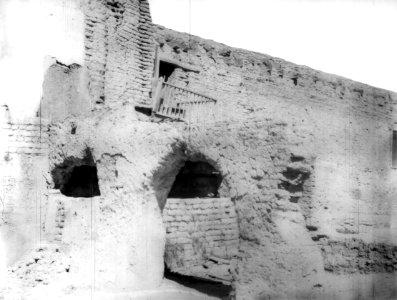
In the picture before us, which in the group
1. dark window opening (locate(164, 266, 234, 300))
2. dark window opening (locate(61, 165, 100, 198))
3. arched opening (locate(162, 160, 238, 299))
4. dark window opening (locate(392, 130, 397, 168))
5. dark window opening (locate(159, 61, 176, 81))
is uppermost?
dark window opening (locate(159, 61, 176, 81))

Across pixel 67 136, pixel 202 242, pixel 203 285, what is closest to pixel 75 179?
pixel 67 136

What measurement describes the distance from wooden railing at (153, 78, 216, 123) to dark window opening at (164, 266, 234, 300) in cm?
326

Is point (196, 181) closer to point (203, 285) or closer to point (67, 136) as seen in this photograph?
point (67, 136)

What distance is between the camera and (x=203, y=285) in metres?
6.40

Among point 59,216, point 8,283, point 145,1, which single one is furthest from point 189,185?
point 145,1

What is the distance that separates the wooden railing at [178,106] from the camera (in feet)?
30.5

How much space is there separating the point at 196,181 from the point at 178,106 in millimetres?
1979

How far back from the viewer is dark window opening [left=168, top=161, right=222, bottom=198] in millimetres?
8430

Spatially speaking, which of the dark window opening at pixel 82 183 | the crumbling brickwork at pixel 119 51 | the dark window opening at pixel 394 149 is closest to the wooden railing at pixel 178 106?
the crumbling brickwork at pixel 119 51

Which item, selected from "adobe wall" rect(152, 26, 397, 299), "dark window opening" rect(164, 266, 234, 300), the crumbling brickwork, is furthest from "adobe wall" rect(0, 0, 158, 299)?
"adobe wall" rect(152, 26, 397, 299)

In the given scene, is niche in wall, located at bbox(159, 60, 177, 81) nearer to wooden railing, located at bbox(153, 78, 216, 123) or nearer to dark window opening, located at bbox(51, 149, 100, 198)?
wooden railing, located at bbox(153, 78, 216, 123)

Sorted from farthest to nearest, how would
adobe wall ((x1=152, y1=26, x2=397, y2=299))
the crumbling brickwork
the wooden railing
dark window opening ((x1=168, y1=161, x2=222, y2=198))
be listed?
the crumbling brickwork < the wooden railing < dark window opening ((x1=168, y1=161, x2=222, y2=198)) < adobe wall ((x1=152, y1=26, x2=397, y2=299))

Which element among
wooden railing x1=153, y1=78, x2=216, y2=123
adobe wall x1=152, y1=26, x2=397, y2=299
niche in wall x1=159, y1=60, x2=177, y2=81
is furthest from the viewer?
niche in wall x1=159, y1=60, x2=177, y2=81

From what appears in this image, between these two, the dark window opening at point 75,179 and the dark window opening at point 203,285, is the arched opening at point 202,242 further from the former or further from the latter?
the dark window opening at point 75,179
